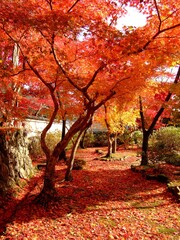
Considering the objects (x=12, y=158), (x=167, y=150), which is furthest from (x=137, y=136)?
(x=12, y=158)

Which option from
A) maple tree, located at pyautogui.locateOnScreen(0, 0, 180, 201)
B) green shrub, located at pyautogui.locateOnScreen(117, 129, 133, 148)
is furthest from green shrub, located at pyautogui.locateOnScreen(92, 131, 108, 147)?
maple tree, located at pyautogui.locateOnScreen(0, 0, 180, 201)

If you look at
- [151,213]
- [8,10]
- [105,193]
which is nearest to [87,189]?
[105,193]

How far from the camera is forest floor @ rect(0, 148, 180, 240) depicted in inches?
213

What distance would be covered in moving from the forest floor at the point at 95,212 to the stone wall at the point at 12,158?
47 centimetres

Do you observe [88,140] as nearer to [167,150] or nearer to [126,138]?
[126,138]

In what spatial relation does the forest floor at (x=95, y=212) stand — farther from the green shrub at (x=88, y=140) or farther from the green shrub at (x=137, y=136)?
the green shrub at (x=88, y=140)

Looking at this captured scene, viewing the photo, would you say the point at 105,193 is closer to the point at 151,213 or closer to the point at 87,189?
the point at 87,189

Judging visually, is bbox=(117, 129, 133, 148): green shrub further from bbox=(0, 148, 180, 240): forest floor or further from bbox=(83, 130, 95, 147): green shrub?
bbox=(0, 148, 180, 240): forest floor

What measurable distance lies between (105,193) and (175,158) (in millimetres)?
6363

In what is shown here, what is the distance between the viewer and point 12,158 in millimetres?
8883

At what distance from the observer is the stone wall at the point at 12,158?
26.4 feet

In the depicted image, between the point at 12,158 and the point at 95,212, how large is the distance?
425 centimetres

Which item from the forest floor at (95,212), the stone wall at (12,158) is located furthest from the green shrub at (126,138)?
the stone wall at (12,158)

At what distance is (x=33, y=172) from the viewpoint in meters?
11.1
